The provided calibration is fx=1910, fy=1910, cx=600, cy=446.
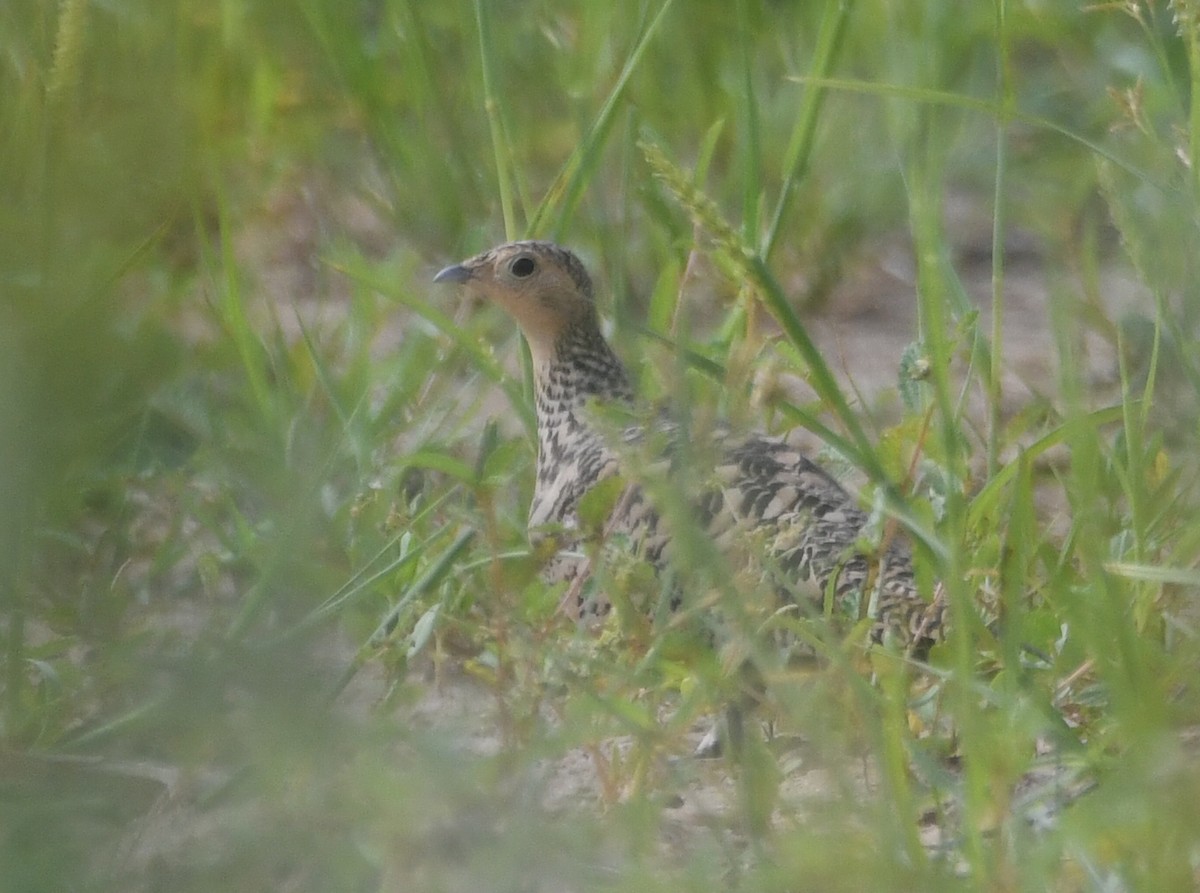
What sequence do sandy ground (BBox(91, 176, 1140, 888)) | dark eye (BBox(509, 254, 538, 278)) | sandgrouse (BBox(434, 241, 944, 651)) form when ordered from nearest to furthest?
sandgrouse (BBox(434, 241, 944, 651))
dark eye (BBox(509, 254, 538, 278))
sandy ground (BBox(91, 176, 1140, 888))

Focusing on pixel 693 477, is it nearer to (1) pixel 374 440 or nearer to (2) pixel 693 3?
(1) pixel 374 440

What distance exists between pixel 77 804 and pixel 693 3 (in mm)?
3251

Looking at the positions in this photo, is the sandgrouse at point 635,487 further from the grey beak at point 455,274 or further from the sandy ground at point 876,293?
the sandy ground at point 876,293

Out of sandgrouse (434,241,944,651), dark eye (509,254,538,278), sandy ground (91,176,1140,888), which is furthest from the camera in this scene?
sandy ground (91,176,1140,888)

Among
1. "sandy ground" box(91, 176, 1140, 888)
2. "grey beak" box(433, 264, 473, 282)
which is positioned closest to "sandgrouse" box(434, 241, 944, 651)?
"grey beak" box(433, 264, 473, 282)

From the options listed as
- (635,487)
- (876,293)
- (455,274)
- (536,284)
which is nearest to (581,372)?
(536,284)

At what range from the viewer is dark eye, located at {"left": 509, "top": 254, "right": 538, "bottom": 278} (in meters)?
3.44

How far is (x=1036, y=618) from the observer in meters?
2.61

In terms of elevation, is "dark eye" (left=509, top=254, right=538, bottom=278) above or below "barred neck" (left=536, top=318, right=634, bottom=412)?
above

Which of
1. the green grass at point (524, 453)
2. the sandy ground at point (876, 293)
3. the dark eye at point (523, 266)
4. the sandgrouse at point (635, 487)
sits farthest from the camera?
the sandy ground at point (876, 293)

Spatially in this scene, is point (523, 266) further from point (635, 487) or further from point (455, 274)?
point (635, 487)

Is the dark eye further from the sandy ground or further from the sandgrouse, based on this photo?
the sandy ground

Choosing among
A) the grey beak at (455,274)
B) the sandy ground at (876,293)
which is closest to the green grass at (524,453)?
the sandy ground at (876,293)

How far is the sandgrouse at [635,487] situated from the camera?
256cm
